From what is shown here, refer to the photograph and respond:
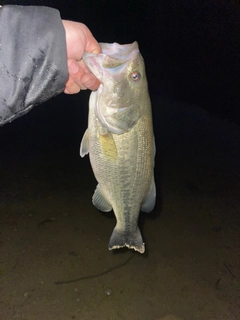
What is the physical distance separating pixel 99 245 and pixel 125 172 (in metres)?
2.27

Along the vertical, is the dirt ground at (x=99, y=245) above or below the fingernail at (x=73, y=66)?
below

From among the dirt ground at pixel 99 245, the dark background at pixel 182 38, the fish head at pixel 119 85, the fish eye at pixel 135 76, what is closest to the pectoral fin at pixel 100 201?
the fish head at pixel 119 85

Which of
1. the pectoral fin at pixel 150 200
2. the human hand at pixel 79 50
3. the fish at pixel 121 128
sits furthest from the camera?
the pectoral fin at pixel 150 200

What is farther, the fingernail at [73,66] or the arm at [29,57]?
the fingernail at [73,66]

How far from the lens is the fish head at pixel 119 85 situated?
172 centimetres

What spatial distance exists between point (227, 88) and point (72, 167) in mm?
7969

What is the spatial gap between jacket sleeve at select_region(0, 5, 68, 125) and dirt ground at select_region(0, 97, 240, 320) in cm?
264

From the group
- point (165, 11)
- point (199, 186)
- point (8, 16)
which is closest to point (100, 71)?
point (8, 16)

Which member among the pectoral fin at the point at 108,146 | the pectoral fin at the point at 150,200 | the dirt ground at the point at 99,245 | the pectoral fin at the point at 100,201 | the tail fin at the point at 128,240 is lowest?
the dirt ground at the point at 99,245

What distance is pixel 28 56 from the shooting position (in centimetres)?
135

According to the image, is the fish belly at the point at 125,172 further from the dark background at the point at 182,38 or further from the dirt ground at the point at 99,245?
the dark background at the point at 182,38

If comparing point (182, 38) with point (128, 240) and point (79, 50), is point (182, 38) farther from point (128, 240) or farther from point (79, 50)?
point (128, 240)

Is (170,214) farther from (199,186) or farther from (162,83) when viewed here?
(162,83)

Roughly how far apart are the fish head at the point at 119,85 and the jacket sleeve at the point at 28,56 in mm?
318
